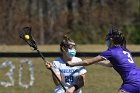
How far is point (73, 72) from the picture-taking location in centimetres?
819

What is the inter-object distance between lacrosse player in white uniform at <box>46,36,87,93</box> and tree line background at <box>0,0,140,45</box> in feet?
55.2

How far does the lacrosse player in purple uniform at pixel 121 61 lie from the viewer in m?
7.42

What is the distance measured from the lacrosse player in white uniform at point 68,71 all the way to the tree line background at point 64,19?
1682cm

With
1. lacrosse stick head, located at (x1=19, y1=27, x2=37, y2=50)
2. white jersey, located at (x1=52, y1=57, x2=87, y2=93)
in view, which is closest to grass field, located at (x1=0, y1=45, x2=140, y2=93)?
white jersey, located at (x1=52, y1=57, x2=87, y2=93)

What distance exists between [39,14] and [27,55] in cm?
2014

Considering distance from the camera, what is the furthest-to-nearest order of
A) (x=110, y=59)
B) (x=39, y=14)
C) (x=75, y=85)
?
(x=39, y=14)
(x=75, y=85)
(x=110, y=59)

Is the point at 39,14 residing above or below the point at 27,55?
below

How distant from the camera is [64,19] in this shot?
31.6 meters

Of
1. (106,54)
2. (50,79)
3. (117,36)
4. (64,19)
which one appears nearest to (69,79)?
(106,54)

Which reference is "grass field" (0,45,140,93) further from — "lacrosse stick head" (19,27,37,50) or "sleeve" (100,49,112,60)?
"sleeve" (100,49,112,60)

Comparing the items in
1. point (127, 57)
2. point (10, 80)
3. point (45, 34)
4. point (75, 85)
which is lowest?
point (45, 34)

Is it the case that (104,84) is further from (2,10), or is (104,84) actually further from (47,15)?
(47,15)

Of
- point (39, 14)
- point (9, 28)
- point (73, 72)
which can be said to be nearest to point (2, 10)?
point (9, 28)

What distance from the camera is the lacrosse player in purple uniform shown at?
24.3 feet
